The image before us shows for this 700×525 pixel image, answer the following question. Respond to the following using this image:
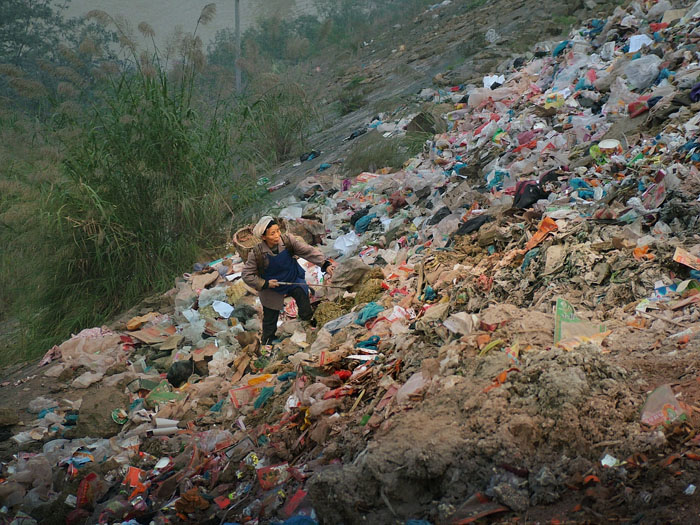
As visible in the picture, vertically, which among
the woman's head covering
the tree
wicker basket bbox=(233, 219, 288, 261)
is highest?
the tree

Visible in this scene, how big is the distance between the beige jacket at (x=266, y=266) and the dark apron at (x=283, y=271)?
3 cm

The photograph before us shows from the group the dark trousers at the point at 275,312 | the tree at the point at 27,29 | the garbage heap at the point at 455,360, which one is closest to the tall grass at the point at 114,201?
the garbage heap at the point at 455,360

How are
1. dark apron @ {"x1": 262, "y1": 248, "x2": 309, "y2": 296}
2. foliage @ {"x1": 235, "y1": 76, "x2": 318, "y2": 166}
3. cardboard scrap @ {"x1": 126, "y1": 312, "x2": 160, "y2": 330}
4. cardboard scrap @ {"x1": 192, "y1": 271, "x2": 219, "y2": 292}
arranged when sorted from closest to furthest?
dark apron @ {"x1": 262, "y1": 248, "x2": 309, "y2": 296}
cardboard scrap @ {"x1": 126, "y1": 312, "x2": 160, "y2": 330}
cardboard scrap @ {"x1": 192, "y1": 271, "x2": 219, "y2": 292}
foliage @ {"x1": 235, "y1": 76, "x2": 318, "y2": 166}

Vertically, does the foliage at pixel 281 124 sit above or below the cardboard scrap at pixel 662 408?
above

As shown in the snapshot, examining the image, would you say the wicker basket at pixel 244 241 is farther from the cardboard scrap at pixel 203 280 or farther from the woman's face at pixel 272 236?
the cardboard scrap at pixel 203 280

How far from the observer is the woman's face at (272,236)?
499 cm

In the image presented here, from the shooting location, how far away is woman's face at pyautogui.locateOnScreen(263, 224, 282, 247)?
196 inches

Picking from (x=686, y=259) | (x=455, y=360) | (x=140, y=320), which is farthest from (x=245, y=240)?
(x=686, y=259)

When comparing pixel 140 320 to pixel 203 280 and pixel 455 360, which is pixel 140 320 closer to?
pixel 203 280

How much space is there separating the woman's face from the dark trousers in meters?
0.46

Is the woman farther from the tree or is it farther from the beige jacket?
the tree

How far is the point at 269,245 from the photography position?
5020mm

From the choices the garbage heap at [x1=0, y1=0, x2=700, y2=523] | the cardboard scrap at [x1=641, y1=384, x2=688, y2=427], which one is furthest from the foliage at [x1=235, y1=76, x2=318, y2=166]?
the cardboard scrap at [x1=641, y1=384, x2=688, y2=427]

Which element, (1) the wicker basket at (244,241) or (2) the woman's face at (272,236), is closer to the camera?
(2) the woman's face at (272,236)
